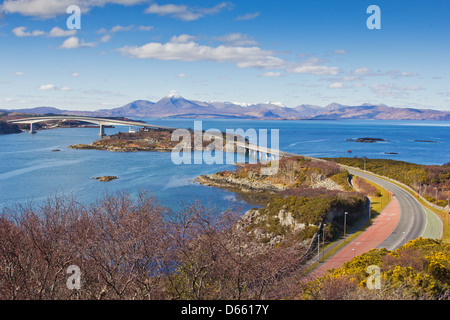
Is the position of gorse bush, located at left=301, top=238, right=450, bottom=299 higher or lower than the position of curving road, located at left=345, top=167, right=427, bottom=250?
higher

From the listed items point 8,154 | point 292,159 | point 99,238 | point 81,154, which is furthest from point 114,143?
point 99,238

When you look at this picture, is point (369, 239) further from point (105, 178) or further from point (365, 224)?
point (105, 178)

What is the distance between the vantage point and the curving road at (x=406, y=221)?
19.1 meters

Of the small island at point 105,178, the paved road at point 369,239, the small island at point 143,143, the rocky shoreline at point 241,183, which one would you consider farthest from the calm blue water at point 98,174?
the paved road at point 369,239

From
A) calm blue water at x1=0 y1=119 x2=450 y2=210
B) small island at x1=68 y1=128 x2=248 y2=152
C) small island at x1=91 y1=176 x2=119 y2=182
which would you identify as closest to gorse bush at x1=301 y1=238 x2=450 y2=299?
calm blue water at x1=0 y1=119 x2=450 y2=210

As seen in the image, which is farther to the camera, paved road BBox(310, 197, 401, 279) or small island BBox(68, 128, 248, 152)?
small island BBox(68, 128, 248, 152)

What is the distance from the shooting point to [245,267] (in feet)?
26.5

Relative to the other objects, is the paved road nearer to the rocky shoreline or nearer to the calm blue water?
the calm blue water

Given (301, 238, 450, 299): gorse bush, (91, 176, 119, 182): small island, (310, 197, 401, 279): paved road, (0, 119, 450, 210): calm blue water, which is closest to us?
(301, 238, 450, 299): gorse bush

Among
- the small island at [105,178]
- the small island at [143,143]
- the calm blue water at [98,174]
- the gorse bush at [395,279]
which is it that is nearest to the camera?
the gorse bush at [395,279]

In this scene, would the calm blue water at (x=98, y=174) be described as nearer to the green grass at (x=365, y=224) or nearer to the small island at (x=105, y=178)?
the small island at (x=105, y=178)

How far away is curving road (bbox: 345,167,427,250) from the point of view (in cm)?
1909

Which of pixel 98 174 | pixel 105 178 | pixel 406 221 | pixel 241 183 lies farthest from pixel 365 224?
pixel 98 174
